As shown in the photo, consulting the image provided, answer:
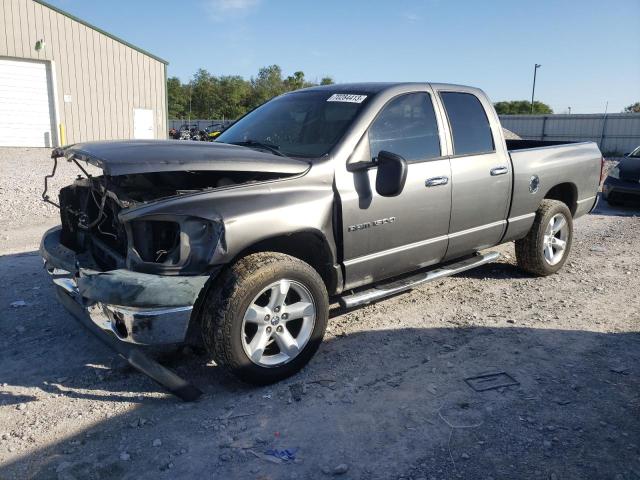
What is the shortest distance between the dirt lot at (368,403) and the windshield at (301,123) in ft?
4.93

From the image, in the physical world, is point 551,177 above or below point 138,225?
above

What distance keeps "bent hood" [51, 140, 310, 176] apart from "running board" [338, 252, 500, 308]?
1.00 metres

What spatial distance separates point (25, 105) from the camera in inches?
738

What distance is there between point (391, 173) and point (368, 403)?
4.95 feet

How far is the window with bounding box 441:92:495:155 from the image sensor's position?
451 cm

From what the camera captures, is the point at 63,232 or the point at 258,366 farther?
the point at 63,232

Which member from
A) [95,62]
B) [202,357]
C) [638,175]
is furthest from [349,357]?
[95,62]

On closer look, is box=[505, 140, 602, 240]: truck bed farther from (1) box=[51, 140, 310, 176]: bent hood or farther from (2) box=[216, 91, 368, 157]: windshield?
(1) box=[51, 140, 310, 176]: bent hood

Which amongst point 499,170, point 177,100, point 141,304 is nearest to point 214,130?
point 499,170

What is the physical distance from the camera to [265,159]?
3.37 metres

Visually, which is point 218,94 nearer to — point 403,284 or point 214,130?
point 214,130

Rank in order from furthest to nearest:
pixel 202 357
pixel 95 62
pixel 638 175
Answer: pixel 95 62 → pixel 638 175 → pixel 202 357

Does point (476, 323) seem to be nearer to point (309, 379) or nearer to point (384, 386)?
point (384, 386)

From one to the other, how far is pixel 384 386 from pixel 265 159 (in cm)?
165
